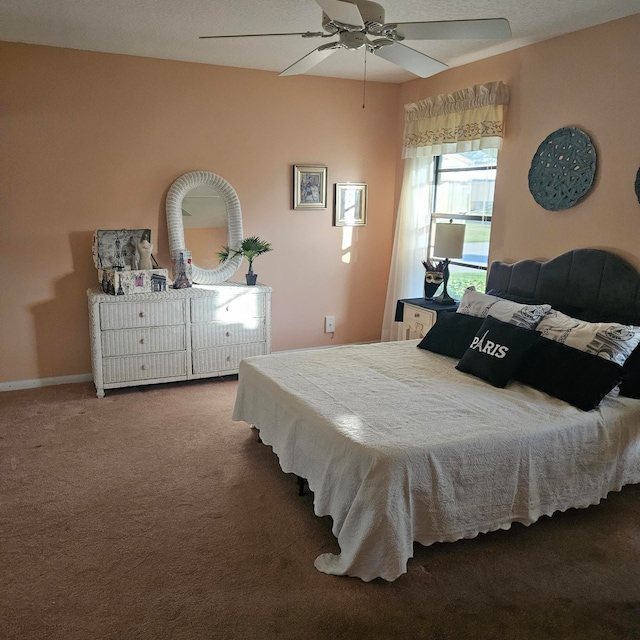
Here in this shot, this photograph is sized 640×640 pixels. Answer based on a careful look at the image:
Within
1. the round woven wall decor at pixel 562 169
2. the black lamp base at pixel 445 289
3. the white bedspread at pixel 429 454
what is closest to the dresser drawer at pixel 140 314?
the white bedspread at pixel 429 454

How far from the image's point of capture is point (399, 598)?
2.16 meters

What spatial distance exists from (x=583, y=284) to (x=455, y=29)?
1751 millimetres

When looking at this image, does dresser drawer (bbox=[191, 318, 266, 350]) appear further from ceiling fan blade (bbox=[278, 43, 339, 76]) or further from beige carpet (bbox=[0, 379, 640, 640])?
ceiling fan blade (bbox=[278, 43, 339, 76])

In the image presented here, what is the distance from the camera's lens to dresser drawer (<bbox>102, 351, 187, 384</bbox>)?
4.19 m

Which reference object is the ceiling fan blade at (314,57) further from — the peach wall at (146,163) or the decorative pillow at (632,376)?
the decorative pillow at (632,376)

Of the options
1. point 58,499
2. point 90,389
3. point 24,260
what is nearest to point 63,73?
point 24,260

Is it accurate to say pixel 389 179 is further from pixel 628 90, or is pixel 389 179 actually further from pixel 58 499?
pixel 58 499

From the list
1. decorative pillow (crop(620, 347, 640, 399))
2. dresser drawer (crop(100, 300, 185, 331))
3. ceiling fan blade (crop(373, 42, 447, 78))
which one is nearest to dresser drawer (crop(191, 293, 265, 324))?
dresser drawer (crop(100, 300, 185, 331))

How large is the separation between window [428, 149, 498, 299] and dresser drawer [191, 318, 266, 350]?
1569 mm

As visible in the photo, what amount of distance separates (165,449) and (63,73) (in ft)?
9.07

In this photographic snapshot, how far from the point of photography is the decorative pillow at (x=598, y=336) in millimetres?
2832

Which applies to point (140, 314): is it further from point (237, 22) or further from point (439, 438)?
point (439, 438)

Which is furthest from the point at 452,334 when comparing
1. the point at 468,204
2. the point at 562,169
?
the point at 468,204

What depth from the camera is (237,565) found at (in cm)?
233
